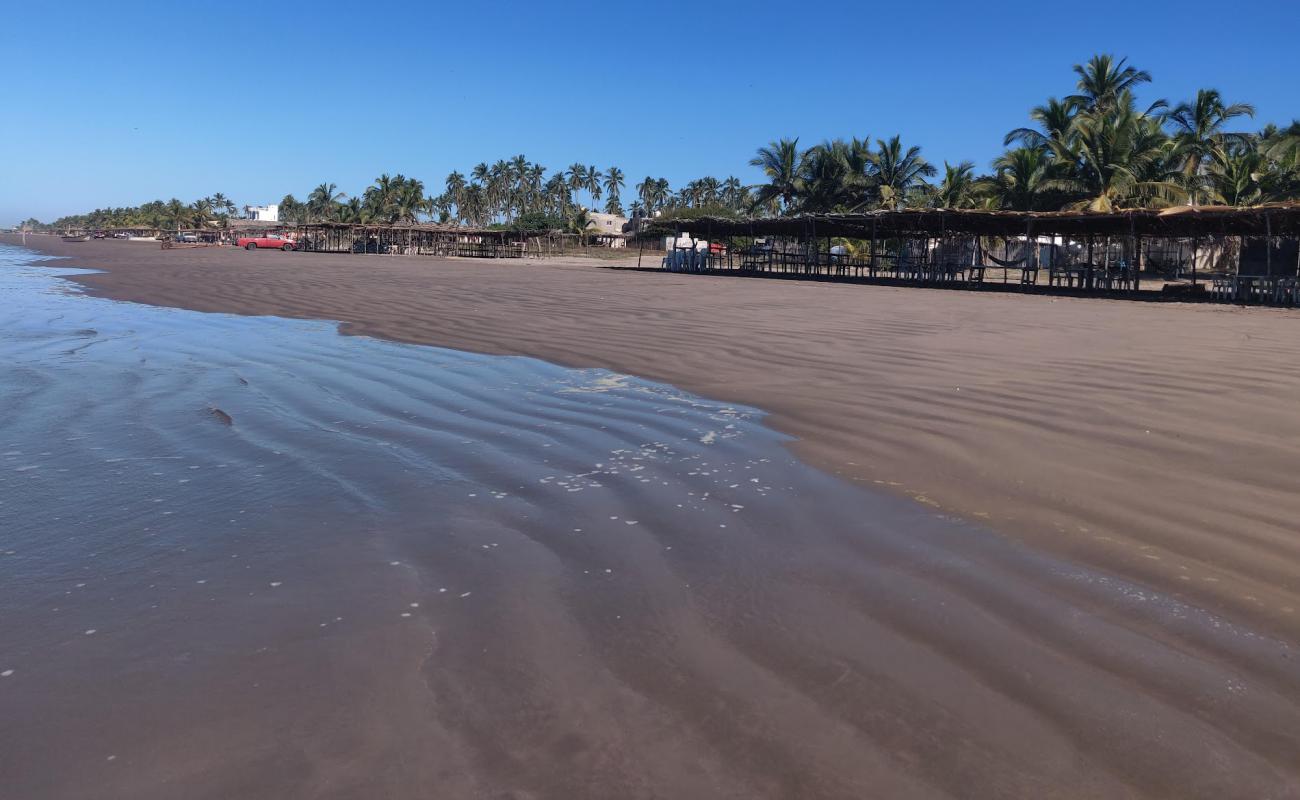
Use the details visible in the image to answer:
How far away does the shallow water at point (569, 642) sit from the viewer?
6.48ft

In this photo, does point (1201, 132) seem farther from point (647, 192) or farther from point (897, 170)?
point (647, 192)

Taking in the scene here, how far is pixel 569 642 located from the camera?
8.54 ft

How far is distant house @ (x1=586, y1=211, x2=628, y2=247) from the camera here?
6368 centimetres

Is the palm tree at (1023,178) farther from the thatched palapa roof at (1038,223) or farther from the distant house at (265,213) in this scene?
the distant house at (265,213)

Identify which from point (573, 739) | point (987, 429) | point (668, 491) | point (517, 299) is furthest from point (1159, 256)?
point (573, 739)

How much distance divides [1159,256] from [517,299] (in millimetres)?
25170

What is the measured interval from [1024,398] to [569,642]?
4577 mm

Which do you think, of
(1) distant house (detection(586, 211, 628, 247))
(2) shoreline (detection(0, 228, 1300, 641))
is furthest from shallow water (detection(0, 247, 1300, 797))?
(1) distant house (detection(586, 211, 628, 247))

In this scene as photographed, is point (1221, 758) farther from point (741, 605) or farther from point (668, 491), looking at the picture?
point (668, 491)

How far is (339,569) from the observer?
3.21 metres

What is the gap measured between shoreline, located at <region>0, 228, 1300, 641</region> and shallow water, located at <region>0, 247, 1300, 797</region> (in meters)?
0.39

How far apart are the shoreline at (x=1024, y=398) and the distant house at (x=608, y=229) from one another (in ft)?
162

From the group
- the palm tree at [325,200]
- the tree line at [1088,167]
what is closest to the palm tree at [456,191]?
the palm tree at [325,200]

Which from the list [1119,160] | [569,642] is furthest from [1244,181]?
[569,642]
